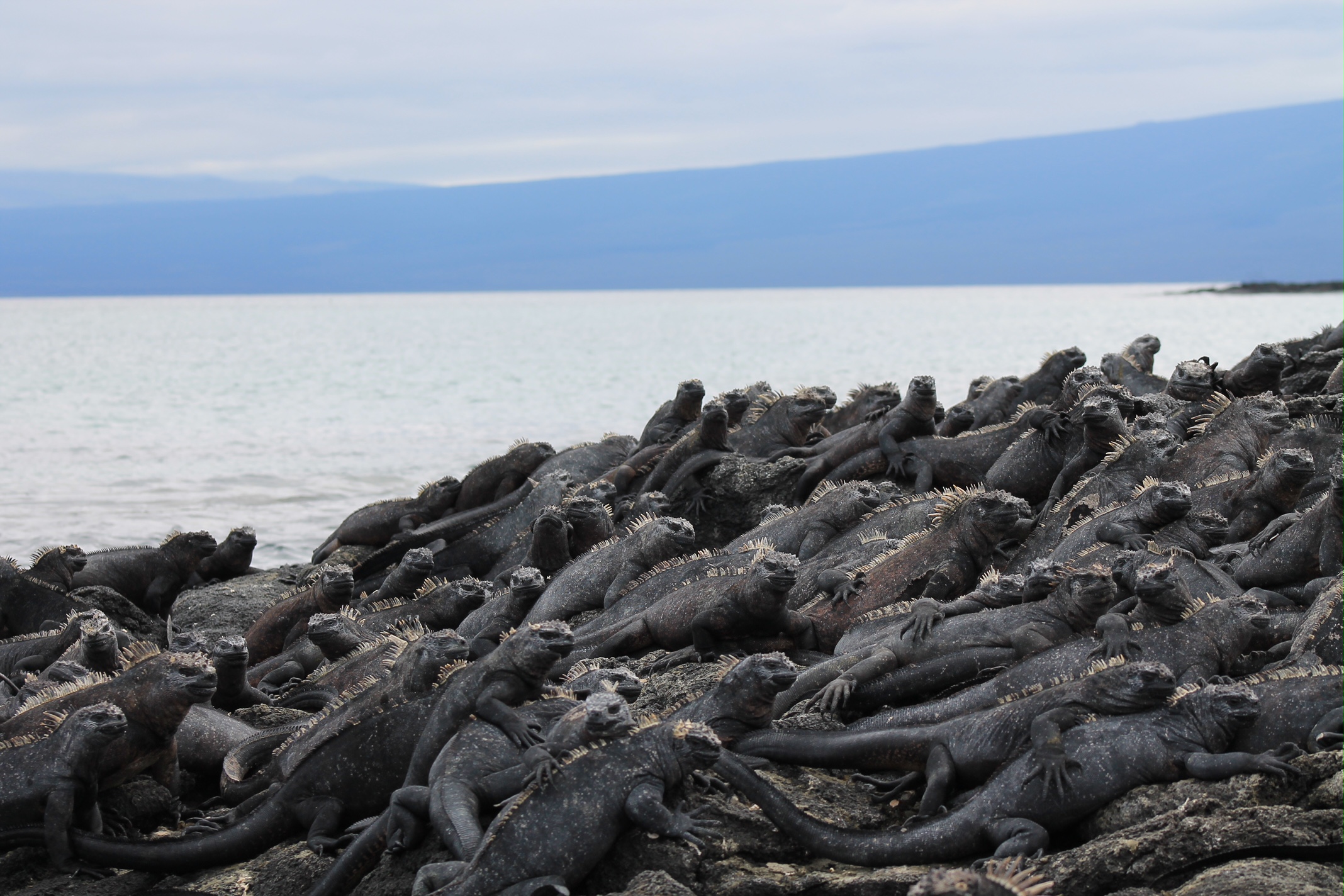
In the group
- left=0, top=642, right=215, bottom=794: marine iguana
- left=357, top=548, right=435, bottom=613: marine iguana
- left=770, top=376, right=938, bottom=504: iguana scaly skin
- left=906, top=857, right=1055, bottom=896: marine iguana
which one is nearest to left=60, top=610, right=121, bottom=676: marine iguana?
left=0, top=642, right=215, bottom=794: marine iguana

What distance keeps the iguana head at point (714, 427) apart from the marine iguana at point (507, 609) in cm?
289

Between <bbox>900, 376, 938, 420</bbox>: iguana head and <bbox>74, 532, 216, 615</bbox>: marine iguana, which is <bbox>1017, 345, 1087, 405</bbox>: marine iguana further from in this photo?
<bbox>74, 532, 216, 615</bbox>: marine iguana

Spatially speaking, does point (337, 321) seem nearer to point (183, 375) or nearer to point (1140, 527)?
point (183, 375)

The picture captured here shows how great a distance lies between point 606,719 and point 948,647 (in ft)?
5.87

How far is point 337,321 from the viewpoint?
11556cm

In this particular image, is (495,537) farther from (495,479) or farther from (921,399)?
(921,399)

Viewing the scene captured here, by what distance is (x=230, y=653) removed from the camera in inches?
266

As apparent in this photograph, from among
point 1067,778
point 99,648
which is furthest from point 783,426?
point 1067,778

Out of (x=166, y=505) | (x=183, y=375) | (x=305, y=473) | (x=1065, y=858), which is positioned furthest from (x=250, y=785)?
(x=183, y=375)

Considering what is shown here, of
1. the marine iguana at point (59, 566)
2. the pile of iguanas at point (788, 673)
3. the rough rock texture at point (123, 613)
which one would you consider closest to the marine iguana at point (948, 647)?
the pile of iguanas at point (788, 673)

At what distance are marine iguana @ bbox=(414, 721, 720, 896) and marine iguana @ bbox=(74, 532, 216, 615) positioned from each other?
7.27 meters

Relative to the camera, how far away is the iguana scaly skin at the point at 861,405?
459 inches

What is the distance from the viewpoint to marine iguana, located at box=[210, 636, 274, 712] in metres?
6.75

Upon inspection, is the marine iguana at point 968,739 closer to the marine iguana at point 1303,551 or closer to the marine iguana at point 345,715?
the marine iguana at point 345,715
